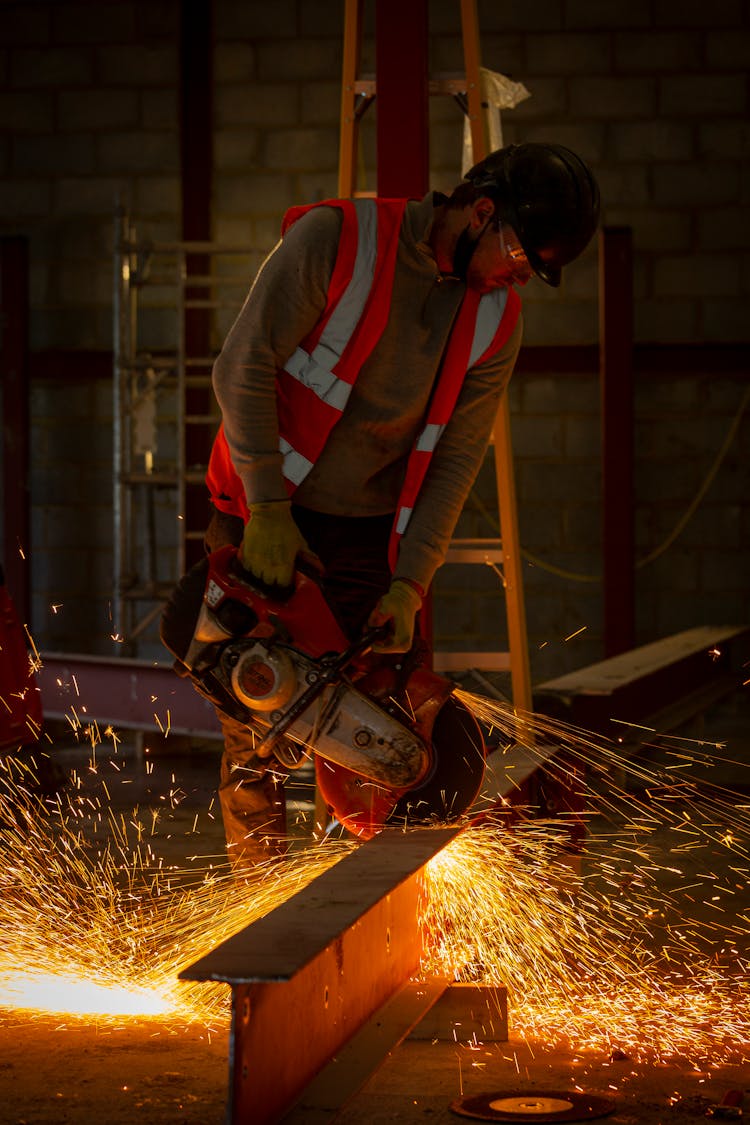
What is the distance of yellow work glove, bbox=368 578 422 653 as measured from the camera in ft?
10.6

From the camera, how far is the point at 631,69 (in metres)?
9.43

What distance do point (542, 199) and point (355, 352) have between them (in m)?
0.51

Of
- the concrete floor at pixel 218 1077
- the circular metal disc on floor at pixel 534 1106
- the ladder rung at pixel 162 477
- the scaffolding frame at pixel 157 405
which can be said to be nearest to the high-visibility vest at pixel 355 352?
the concrete floor at pixel 218 1077

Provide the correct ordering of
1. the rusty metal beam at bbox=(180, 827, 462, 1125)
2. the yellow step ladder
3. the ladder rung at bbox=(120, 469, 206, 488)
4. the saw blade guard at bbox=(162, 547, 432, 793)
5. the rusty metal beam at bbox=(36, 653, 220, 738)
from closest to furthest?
the rusty metal beam at bbox=(180, 827, 462, 1125) → the saw blade guard at bbox=(162, 547, 432, 793) → the yellow step ladder → the rusty metal beam at bbox=(36, 653, 220, 738) → the ladder rung at bbox=(120, 469, 206, 488)

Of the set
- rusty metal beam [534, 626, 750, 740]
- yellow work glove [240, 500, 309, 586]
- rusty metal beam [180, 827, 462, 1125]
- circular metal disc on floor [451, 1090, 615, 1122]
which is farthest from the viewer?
rusty metal beam [534, 626, 750, 740]

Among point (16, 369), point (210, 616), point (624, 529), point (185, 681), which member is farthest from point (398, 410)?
point (16, 369)

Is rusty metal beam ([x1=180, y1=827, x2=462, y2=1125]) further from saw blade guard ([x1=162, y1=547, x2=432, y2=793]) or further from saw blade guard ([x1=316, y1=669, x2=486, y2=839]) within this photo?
saw blade guard ([x1=162, y1=547, x2=432, y2=793])

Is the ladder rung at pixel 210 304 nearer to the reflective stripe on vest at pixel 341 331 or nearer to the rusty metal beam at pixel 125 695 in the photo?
the rusty metal beam at pixel 125 695

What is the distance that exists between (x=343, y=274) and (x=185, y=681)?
334cm

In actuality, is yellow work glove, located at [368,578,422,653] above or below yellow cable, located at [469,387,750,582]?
below

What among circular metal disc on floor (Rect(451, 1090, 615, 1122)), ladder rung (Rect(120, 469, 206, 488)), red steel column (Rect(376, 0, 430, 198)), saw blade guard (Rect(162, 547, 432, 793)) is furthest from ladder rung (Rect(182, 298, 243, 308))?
circular metal disc on floor (Rect(451, 1090, 615, 1122))

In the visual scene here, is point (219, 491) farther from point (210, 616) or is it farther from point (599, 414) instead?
point (599, 414)

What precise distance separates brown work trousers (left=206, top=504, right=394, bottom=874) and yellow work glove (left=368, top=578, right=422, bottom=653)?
0.18 m

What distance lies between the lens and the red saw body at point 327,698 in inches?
120
